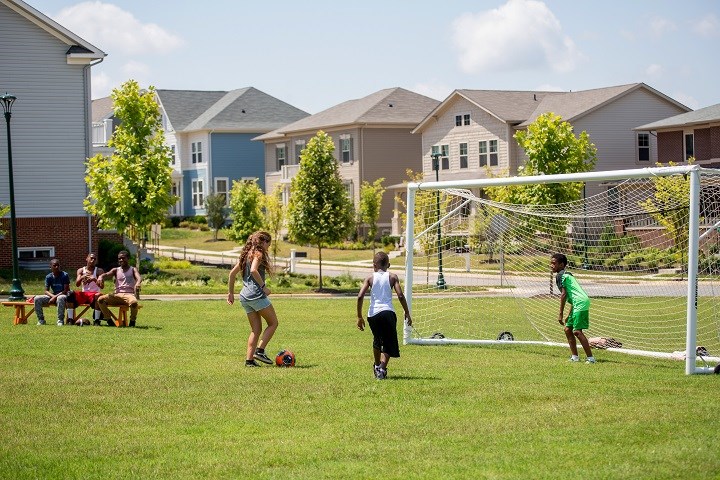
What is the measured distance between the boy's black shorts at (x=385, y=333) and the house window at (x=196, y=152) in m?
65.7

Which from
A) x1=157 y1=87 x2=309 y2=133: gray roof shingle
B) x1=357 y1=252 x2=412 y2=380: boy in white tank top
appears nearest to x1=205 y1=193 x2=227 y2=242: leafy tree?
x1=157 y1=87 x2=309 y2=133: gray roof shingle

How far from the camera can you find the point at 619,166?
58531 mm

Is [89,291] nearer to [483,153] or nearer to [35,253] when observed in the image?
[35,253]

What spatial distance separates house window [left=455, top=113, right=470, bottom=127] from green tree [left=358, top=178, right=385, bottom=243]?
548 centimetres

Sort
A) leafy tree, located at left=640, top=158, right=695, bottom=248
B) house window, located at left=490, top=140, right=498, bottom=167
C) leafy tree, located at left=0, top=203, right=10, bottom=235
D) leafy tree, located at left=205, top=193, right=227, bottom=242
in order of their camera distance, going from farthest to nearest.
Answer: leafy tree, located at left=205, top=193, right=227, bottom=242 → house window, located at left=490, top=140, right=498, bottom=167 → leafy tree, located at left=0, top=203, right=10, bottom=235 → leafy tree, located at left=640, top=158, right=695, bottom=248

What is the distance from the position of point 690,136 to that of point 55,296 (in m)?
39.3

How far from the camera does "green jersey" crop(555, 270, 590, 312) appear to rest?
15766mm

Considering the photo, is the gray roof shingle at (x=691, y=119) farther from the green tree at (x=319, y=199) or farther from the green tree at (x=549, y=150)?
the green tree at (x=319, y=199)

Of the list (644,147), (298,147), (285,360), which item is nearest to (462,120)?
(644,147)

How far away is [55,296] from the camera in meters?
22.4

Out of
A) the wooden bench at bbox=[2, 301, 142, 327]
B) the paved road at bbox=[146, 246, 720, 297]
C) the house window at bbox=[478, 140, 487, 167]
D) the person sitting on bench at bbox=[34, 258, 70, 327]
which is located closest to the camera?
the wooden bench at bbox=[2, 301, 142, 327]

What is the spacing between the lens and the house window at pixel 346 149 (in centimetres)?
6756

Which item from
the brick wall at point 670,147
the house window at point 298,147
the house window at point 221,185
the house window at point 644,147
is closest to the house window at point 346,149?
the house window at point 298,147

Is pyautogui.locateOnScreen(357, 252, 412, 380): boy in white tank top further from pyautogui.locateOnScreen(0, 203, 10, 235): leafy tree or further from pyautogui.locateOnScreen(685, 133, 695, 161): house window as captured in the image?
pyautogui.locateOnScreen(685, 133, 695, 161): house window
